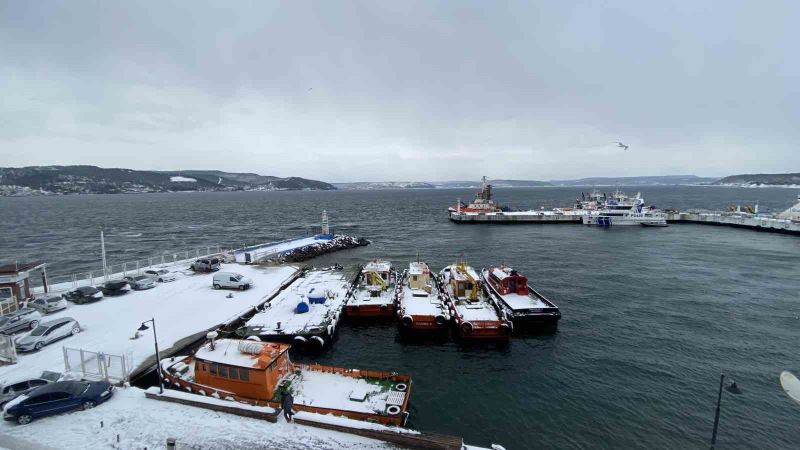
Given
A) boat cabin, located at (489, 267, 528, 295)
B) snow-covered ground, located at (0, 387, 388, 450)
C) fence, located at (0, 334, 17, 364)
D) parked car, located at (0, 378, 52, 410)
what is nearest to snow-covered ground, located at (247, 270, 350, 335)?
snow-covered ground, located at (0, 387, 388, 450)

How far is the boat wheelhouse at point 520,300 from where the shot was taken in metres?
29.0

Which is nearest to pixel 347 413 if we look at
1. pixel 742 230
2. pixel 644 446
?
pixel 644 446

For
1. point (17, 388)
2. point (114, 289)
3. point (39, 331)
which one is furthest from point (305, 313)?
point (114, 289)

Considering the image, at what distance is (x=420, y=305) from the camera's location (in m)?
30.2

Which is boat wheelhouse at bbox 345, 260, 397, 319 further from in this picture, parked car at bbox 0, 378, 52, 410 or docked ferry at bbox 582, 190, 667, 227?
docked ferry at bbox 582, 190, 667, 227

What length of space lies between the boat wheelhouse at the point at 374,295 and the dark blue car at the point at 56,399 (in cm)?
1701

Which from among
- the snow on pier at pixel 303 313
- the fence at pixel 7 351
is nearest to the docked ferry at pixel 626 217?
the snow on pier at pixel 303 313

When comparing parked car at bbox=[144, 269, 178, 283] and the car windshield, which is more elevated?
the car windshield

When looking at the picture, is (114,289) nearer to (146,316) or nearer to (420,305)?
(146,316)

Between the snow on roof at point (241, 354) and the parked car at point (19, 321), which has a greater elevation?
the snow on roof at point (241, 354)

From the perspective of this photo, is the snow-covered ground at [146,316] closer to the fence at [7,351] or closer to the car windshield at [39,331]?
the fence at [7,351]

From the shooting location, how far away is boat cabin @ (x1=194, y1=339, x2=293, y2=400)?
16.7 metres

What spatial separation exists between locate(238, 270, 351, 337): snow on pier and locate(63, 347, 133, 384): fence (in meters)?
7.70

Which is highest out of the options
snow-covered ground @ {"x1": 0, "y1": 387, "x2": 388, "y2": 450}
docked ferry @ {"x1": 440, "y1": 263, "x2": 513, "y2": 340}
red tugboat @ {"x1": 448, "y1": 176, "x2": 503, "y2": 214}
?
red tugboat @ {"x1": 448, "y1": 176, "x2": 503, "y2": 214}
